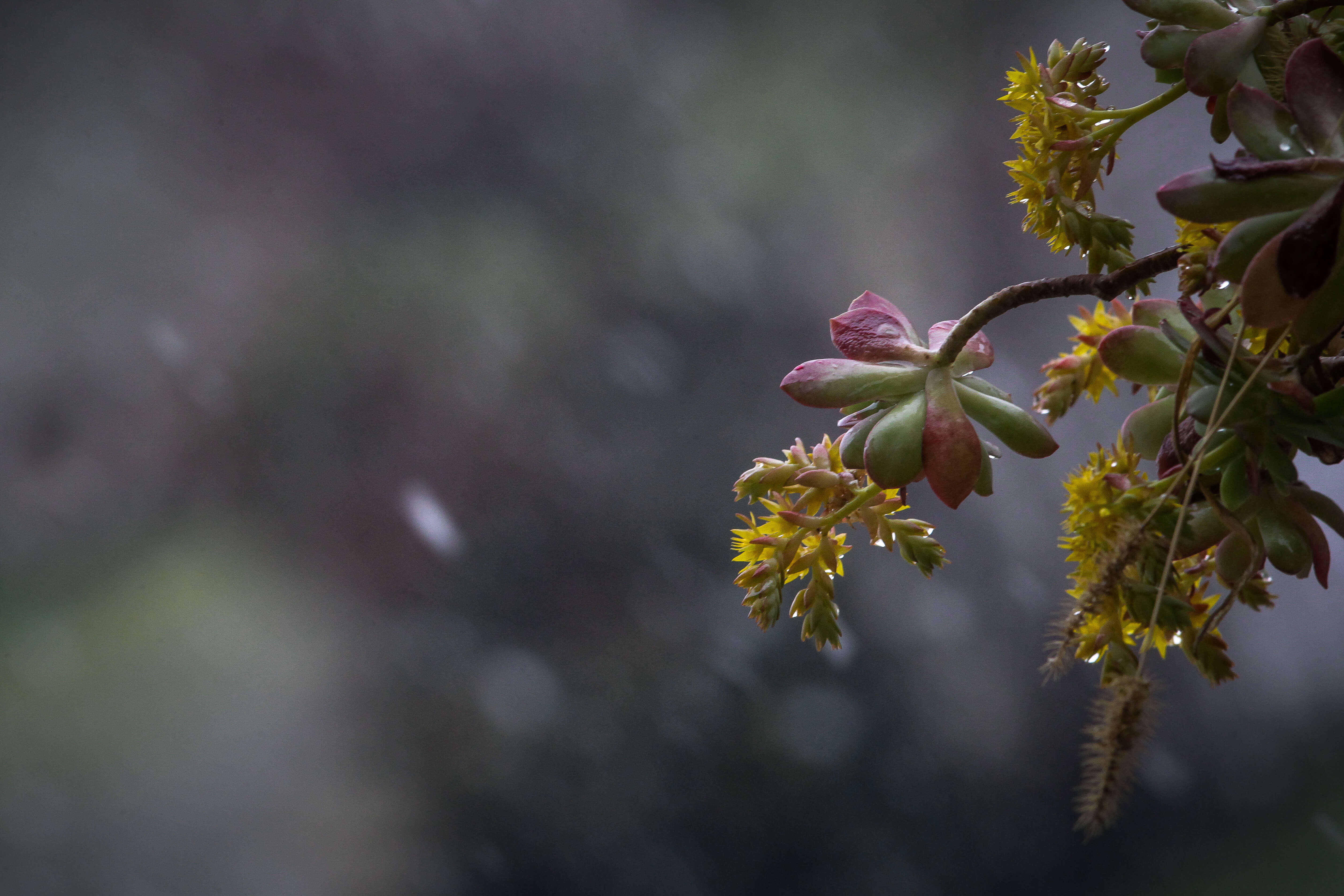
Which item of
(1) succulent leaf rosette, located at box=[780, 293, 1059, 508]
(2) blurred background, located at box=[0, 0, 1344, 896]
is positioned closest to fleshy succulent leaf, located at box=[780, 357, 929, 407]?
(1) succulent leaf rosette, located at box=[780, 293, 1059, 508]

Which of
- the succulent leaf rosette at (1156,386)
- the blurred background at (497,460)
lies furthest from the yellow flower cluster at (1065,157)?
the blurred background at (497,460)

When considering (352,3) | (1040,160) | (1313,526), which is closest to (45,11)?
(352,3)

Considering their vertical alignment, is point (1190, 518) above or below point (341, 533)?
below

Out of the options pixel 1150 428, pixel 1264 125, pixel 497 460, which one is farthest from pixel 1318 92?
pixel 497 460

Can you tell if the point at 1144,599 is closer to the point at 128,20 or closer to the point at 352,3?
the point at 352,3

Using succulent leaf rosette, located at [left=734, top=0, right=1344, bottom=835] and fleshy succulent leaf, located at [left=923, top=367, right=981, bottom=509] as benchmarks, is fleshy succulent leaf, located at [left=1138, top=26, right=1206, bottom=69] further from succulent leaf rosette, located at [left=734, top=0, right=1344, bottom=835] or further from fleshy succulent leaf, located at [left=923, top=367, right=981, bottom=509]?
fleshy succulent leaf, located at [left=923, top=367, right=981, bottom=509]

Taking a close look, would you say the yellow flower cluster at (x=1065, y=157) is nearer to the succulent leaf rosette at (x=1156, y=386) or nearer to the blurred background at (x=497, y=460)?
the succulent leaf rosette at (x=1156, y=386)
